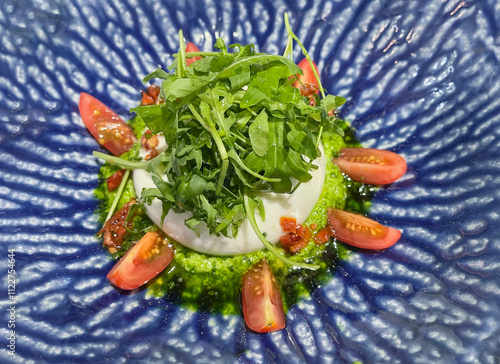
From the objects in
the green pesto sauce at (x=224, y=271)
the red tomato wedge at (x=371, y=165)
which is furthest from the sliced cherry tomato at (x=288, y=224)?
the red tomato wedge at (x=371, y=165)

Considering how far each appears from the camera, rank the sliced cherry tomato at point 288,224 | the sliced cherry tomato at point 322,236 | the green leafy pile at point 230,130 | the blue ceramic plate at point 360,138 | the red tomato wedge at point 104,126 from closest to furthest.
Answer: the green leafy pile at point 230,130, the blue ceramic plate at point 360,138, the sliced cherry tomato at point 288,224, the sliced cherry tomato at point 322,236, the red tomato wedge at point 104,126

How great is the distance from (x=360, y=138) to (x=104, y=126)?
1.25 metres

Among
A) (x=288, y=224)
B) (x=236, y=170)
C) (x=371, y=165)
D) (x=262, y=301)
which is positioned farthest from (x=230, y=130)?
(x=371, y=165)

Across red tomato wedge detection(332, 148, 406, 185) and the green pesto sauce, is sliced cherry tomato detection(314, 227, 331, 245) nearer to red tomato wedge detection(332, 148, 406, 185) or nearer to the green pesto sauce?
the green pesto sauce

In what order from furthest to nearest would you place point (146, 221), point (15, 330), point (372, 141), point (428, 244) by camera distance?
point (372, 141)
point (146, 221)
point (428, 244)
point (15, 330)

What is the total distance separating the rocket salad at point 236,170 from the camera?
159 cm

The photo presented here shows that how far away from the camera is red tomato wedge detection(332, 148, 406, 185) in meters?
2.11

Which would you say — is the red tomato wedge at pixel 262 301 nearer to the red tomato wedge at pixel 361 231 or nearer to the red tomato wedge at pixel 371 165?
the red tomato wedge at pixel 361 231

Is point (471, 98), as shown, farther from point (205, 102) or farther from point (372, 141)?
point (205, 102)

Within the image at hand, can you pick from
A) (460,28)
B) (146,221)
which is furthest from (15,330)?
(460,28)

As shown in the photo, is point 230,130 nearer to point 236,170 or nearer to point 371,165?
point 236,170

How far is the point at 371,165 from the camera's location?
2148 mm

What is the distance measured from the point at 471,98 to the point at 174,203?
1.40 m

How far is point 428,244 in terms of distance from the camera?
198cm
